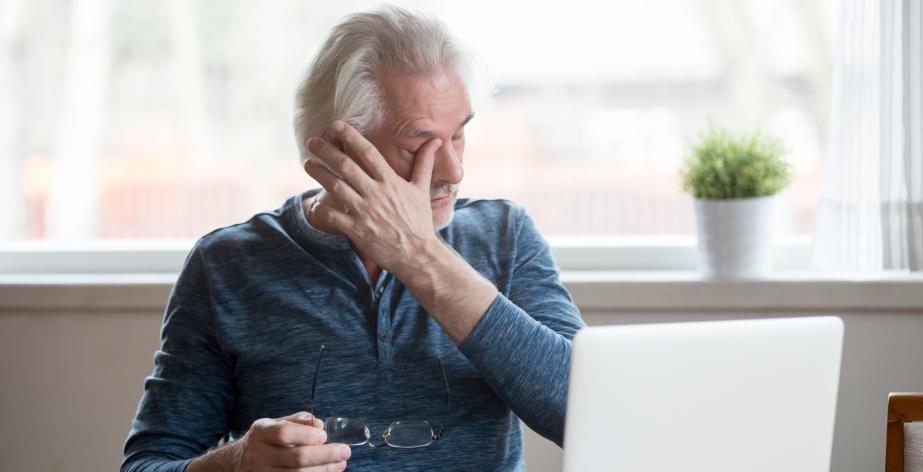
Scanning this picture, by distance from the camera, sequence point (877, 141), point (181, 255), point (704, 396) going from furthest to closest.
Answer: point (181, 255) → point (877, 141) → point (704, 396)

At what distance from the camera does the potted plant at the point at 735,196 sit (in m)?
2.16

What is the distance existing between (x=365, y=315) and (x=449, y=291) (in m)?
0.24

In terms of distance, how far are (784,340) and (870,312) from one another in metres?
1.29

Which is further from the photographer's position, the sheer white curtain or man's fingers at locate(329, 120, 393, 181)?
the sheer white curtain

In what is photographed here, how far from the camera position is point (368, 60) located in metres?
1.52

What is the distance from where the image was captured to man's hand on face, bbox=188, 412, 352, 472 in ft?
4.04

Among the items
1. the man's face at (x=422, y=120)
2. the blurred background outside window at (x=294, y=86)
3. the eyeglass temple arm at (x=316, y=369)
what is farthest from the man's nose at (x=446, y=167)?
the blurred background outside window at (x=294, y=86)

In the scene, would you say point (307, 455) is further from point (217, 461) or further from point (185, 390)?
point (185, 390)

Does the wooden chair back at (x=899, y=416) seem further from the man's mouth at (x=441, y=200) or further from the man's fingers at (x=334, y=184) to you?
the man's fingers at (x=334, y=184)

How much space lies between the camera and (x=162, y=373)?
1549 millimetres

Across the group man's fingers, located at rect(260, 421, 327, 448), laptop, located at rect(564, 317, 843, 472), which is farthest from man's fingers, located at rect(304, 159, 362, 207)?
laptop, located at rect(564, 317, 843, 472)

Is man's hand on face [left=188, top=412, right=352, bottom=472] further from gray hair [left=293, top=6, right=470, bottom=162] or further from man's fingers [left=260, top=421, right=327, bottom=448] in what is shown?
gray hair [left=293, top=6, right=470, bottom=162]

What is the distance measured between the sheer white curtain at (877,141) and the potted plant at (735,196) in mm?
130

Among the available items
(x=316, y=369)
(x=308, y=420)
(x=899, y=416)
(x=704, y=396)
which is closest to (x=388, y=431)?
(x=316, y=369)
